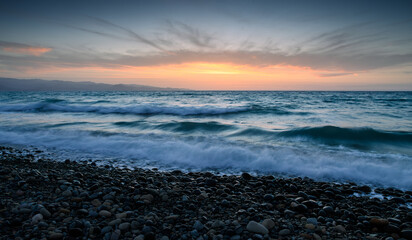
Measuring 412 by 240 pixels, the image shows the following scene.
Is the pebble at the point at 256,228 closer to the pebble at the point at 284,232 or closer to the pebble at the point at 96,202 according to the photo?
the pebble at the point at 284,232

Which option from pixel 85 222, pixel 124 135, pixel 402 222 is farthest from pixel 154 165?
pixel 402 222

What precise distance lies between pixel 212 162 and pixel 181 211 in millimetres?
2870

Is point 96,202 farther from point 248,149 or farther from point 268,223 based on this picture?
point 248,149

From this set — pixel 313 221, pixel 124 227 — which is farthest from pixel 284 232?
pixel 124 227

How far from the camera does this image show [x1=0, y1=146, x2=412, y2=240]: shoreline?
2.26 metres

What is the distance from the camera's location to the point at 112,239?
213cm

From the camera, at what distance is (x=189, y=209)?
2842 millimetres

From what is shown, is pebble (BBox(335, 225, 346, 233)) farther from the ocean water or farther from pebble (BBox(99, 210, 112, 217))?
pebble (BBox(99, 210, 112, 217))

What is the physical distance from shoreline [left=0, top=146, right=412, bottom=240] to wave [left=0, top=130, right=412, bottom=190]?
86 centimetres

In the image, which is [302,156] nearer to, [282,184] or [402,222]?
[282,184]

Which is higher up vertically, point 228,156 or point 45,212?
point 45,212

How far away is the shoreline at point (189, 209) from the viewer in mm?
2264

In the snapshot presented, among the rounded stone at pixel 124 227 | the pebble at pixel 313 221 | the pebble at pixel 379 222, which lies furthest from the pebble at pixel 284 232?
the rounded stone at pixel 124 227

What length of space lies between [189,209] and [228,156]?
10.4 ft
